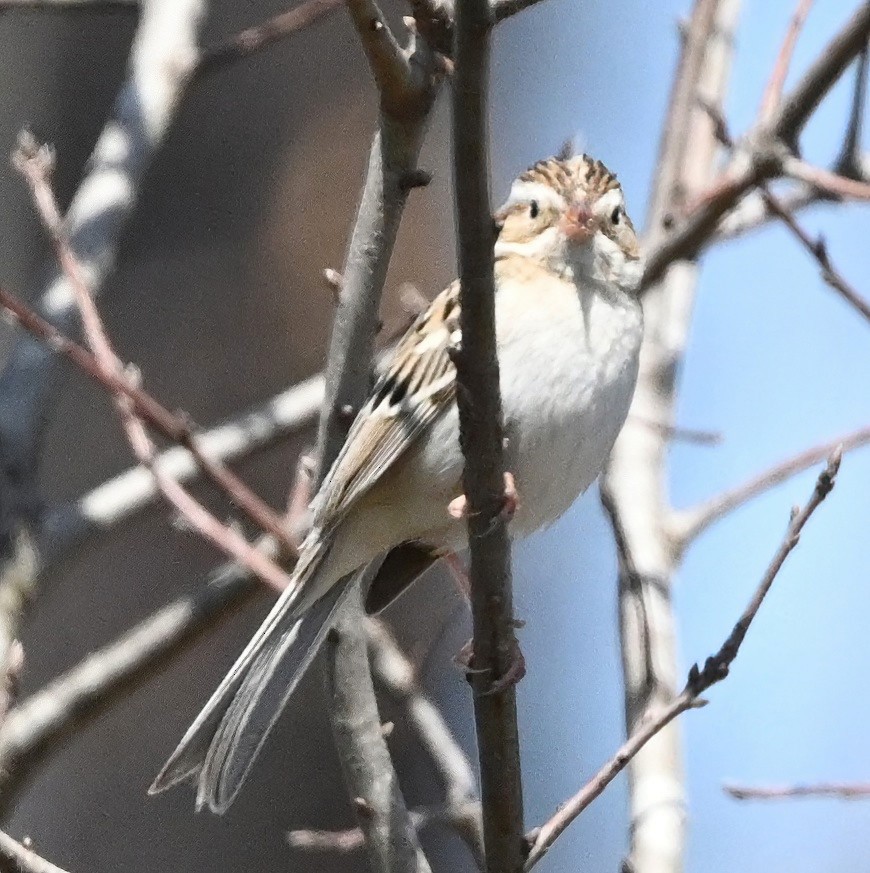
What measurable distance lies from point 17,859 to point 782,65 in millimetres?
1883

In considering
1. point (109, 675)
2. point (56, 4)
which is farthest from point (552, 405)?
point (56, 4)

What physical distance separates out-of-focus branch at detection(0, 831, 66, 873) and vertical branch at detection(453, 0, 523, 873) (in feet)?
1.60

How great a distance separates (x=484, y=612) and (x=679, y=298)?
5.72ft

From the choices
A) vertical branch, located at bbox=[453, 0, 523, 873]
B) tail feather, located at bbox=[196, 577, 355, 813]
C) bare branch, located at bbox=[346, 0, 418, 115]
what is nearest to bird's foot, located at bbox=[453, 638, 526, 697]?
vertical branch, located at bbox=[453, 0, 523, 873]

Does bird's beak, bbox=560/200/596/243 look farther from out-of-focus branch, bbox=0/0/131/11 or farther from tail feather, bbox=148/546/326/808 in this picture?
out-of-focus branch, bbox=0/0/131/11

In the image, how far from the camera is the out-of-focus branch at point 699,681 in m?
1.59

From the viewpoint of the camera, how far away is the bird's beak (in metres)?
2.41

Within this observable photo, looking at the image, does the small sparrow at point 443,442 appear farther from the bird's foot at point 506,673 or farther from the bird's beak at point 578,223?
the bird's foot at point 506,673

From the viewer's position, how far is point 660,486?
2.99 m

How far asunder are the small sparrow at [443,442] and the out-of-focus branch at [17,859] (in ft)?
1.70

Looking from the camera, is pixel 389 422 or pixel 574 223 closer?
pixel 389 422

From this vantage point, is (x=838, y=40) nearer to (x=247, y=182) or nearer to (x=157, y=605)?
(x=247, y=182)

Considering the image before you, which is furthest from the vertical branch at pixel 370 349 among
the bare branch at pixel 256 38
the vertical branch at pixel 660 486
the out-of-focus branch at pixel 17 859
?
the bare branch at pixel 256 38

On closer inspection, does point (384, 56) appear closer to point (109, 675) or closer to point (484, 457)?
point (484, 457)
